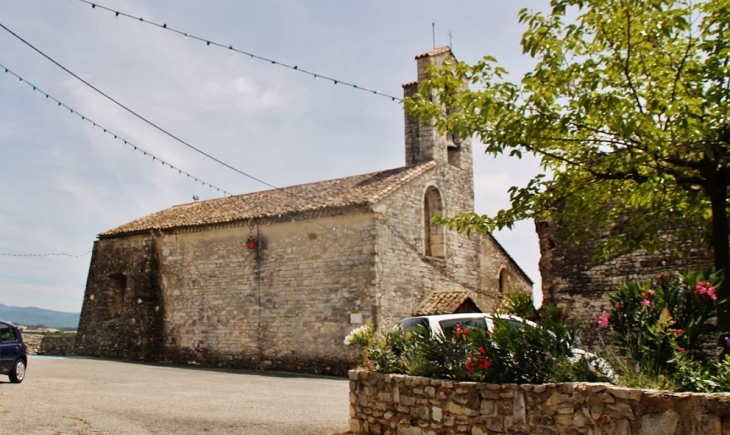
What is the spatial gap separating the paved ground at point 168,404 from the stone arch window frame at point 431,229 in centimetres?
612

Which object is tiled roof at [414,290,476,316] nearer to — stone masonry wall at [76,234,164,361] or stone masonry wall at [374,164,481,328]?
stone masonry wall at [374,164,481,328]

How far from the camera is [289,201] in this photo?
854 inches

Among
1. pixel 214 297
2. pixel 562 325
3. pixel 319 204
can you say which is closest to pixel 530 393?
pixel 562 325

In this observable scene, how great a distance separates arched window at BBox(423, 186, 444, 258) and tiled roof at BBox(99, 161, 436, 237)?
109cm

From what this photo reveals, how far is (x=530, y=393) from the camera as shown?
244 inches

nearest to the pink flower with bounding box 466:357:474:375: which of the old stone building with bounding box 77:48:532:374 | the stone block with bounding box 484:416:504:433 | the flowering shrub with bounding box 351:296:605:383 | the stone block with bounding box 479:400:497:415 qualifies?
the flowering shrub with bounding box 351:296:605:383

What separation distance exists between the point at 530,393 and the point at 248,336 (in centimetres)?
1558

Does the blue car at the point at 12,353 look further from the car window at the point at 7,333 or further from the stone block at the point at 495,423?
the stone block at the point at 495,423

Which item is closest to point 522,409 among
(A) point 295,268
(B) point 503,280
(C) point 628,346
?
(C) point 628,346

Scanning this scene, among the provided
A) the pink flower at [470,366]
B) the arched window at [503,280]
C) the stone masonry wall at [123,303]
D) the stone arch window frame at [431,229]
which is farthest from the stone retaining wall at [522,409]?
the arched window at [503,280]

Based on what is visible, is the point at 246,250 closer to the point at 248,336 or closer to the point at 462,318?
the point at 248,336

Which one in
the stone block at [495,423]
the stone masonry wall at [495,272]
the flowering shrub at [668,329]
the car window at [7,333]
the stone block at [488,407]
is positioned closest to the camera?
the flowering shrub at [668,329]

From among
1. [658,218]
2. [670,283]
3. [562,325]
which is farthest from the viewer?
[658,218]

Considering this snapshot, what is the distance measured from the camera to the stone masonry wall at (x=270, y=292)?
1861 centimetres
